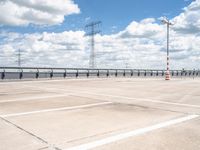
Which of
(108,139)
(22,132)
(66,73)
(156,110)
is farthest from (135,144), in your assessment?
(66,73)

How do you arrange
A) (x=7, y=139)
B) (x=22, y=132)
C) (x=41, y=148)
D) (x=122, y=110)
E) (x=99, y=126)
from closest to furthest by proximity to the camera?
(x=41, y=148) < (x=7, y=139) < (x=22, y=132) < (x=99, y=126) < (x=122, y=110)

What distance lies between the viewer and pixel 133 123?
7.09 metres

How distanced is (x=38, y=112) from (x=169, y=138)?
456 cm

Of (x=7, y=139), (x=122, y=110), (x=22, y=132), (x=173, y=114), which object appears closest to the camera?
(x=7, y=139)

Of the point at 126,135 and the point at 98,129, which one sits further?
the point at 98,129

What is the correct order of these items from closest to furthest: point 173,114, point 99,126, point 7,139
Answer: point 7,139 → point 99,126 → point 173,114

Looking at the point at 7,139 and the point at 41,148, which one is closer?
the point at 41,148

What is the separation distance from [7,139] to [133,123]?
10.3 ft

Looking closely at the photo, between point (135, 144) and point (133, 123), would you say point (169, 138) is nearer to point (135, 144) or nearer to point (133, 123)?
point (135, 144)

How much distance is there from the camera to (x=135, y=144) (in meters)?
5.21

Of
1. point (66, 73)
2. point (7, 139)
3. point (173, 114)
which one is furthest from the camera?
point (66, 73)

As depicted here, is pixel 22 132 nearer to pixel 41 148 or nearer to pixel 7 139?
pixel 7 139

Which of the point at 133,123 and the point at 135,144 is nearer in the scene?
the point at 135,144

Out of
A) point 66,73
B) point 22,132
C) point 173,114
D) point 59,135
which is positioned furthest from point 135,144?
point 66,73
